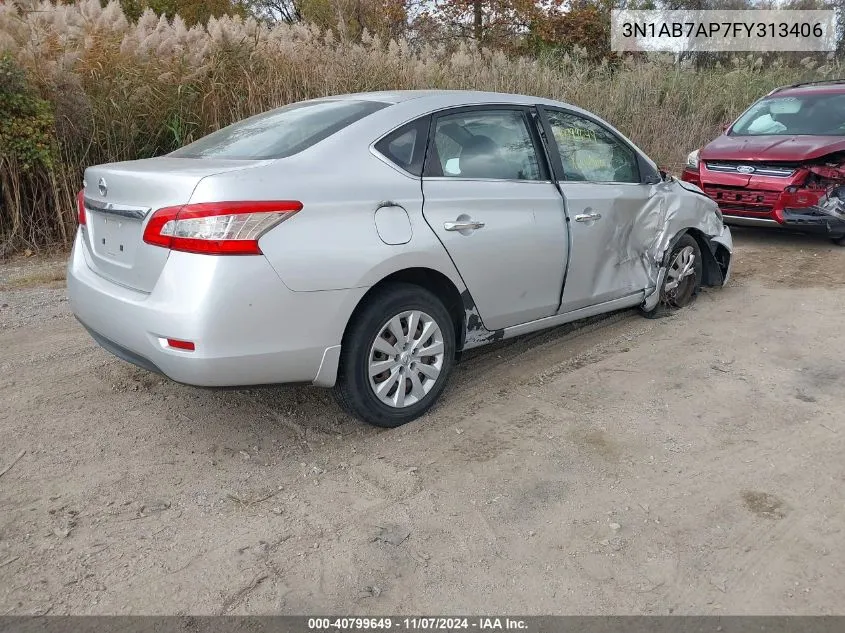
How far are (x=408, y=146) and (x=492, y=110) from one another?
0.76m

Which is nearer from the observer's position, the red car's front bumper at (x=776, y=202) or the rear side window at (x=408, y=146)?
the rear side window at (x=408, y=146)

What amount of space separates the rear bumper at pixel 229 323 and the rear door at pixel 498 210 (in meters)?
0.75

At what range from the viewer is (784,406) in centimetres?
386

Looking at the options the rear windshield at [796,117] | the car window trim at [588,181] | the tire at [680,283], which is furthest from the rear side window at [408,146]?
the rear windshield at [796,117]

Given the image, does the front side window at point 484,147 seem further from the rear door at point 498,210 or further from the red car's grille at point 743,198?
the red car's grille at point 743,198

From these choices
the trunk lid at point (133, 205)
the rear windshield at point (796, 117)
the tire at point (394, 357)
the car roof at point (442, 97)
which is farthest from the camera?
the rear windshield at point (796, 117)

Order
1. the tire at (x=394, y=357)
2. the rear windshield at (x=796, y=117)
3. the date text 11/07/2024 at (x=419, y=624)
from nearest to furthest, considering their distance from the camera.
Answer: the date text 11/07/2024 at (x=419, y=624) → the tire at (x=394, y=357) → the rear windshield at (x=796, y=117)

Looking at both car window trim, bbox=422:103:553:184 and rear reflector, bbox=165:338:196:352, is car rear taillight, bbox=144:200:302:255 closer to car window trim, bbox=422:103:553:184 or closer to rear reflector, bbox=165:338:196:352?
rear reflector, bbox=165:338:196:352

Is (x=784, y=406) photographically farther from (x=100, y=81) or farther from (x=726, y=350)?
(x=100, y=81)

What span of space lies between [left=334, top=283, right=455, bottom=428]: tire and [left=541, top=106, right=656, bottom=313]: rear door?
109 cm

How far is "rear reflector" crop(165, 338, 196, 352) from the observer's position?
293 centimetres

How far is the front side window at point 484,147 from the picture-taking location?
148 inches

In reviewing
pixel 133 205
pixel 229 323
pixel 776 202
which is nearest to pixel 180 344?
pixel 229 323

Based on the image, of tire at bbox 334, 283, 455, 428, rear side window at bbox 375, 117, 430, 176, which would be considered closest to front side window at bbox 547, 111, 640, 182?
rear side window at bbox 375, 117, 430, 176
